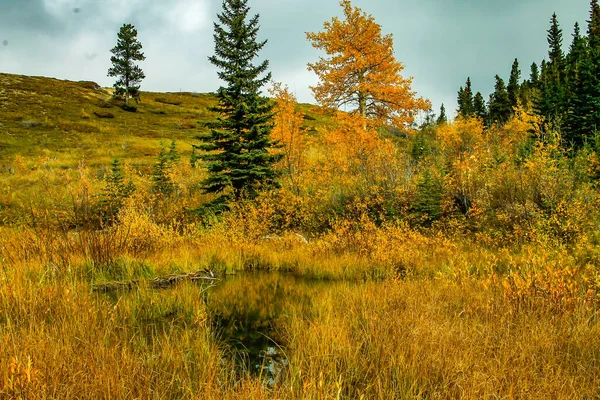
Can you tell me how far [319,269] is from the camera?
776cm

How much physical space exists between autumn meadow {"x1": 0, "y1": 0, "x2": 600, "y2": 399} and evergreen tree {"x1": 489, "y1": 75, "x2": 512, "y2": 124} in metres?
54.2

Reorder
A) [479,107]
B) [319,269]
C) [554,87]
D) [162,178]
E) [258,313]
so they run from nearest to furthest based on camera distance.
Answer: [258,313], [319,269], [162,178], [554,87], [479,107]

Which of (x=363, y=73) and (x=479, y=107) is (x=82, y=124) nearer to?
(x=363, y=73)

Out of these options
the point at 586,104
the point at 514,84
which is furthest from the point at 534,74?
the point at 586,104

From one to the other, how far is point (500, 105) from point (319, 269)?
223 ft

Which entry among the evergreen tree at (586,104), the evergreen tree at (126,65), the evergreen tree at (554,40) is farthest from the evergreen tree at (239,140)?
the evergreen tree at (554,40)

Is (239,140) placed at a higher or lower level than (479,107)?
lower

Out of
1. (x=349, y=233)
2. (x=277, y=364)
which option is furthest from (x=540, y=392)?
(x=349, y=233)

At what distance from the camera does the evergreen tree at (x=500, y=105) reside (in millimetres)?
59938

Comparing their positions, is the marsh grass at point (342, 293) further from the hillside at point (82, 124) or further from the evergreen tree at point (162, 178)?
the hillside at point (82, 124)

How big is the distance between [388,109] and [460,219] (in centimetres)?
956

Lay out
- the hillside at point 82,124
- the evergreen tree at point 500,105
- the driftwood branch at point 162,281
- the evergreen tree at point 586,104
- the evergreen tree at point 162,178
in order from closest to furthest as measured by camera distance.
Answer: the driftwood branch at point 162,281
the evergreen tree at point 162,178
the evergreen tree at point 586,104
the hillside at point 82,124
the evergreen tree at point 500,105

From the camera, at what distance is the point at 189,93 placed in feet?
248

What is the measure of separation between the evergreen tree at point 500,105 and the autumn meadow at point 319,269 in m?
54.2
